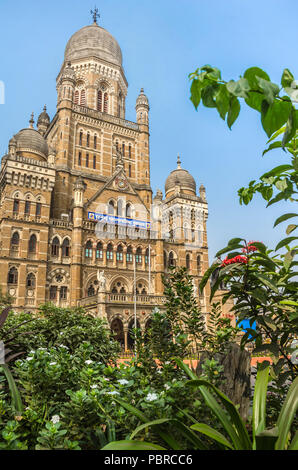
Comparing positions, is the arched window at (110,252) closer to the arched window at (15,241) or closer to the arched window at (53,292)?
the arched window at (53,292)

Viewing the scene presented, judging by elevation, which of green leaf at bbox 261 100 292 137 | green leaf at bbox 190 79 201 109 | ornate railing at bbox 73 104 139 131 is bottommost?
green leaf at bbox 261 100 292 137

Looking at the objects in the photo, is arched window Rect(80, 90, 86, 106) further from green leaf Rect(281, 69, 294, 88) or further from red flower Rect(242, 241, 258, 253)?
green leaf Rect(281, 69, 294, 88)

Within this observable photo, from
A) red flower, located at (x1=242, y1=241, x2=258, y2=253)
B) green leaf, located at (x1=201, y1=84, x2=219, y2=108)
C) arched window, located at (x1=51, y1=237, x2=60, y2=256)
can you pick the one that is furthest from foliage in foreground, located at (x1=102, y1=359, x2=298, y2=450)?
arched window, located at (x1=51, y1=237, x2=60, y2=256)

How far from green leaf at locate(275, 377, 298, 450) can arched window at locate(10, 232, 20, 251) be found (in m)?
28.0

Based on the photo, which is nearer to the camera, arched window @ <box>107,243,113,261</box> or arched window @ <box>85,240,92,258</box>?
arched window @ <box>85,240,92,258</box>

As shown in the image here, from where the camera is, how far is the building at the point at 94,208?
92.5 ft

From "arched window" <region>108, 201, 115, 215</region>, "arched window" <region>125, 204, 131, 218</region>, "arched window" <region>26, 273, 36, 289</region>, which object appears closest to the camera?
"arched window" <region>26, 273, 36, 289</region>

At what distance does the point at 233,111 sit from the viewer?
1820 mm

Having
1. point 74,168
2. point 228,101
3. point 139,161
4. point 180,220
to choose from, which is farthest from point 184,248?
point 228,101

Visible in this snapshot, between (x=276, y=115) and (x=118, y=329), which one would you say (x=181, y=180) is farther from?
(x=276, y=115)

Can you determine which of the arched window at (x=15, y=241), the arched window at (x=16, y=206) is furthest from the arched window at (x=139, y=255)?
the arched window at (x=16, y=206)

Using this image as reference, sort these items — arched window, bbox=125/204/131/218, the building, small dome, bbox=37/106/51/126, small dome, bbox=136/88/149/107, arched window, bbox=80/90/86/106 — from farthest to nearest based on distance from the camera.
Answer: small dome, bbox=37/106/51/126
small dome, bbox=136/88/149/107
arched window, bbox=80/90/86/106
arched window, bbox=125/204/131/218
the building

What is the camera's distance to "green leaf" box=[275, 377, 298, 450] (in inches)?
103

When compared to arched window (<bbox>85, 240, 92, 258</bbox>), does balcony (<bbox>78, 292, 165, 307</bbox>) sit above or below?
below
